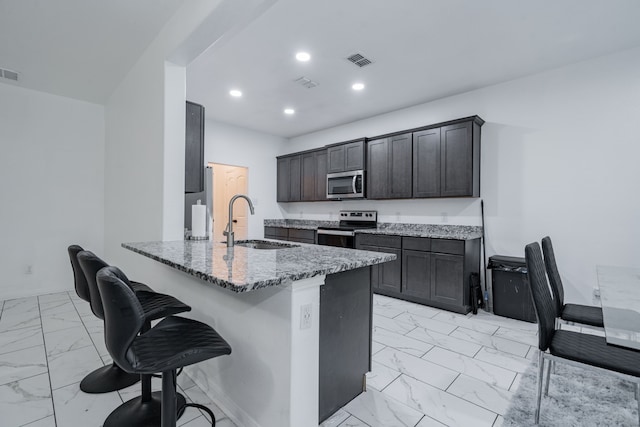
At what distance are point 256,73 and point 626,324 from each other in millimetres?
3699

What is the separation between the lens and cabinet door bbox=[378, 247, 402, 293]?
4023 mm

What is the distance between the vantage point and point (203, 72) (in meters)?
3.49

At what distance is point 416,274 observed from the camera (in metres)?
3.86

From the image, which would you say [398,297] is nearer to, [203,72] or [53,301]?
[203,72]

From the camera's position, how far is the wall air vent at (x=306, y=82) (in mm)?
3631

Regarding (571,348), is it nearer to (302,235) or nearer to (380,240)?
(380,240)

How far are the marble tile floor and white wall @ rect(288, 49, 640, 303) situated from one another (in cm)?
107

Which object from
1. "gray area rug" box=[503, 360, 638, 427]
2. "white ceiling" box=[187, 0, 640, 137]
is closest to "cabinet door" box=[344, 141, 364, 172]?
"white ceiling" box=[187, 0, 640, 137]

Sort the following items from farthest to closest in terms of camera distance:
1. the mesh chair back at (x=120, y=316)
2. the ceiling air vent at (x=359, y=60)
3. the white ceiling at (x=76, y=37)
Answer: the ceiling air vent at (x=359, y=60)
the white ceiling at (x=76, y=37)
the mesh chair back at (x=120, y=316)

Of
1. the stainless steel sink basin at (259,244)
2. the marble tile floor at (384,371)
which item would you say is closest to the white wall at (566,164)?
the marble tile floor at (384,371)

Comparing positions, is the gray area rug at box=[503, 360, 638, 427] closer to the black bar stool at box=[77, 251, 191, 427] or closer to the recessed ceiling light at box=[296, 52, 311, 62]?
→ the black bar stool at box=[77, 251, 191, 427]

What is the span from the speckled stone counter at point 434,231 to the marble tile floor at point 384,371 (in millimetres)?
950

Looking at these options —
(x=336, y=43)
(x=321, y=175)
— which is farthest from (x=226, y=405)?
(x=321, y=175)

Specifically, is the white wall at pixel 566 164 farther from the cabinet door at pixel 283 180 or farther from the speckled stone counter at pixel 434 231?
the cabinet door at pixel 283 180
